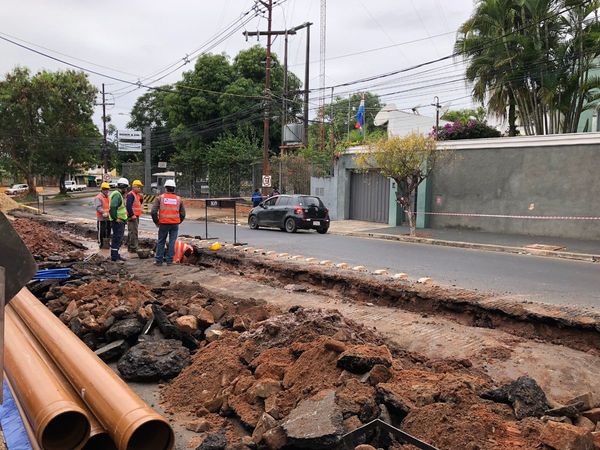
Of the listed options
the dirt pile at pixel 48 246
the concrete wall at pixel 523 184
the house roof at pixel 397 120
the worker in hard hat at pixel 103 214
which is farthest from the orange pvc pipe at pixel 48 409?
the house roof at pixel 397 120

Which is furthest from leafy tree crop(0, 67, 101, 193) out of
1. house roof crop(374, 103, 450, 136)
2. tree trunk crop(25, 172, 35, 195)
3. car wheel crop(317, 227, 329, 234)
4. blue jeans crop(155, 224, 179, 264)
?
blue jeans crop(155, 224, 179, 264)

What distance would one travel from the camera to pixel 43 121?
4800cm

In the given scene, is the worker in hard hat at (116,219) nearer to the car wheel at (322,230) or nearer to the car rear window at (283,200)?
the car rear window at (283,200)

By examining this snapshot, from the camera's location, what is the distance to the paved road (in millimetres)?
9016

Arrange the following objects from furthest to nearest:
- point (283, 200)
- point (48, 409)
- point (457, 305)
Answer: point (283, 200)
point (457, 305)
point (48, 409)

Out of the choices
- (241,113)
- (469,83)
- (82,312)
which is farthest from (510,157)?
(241,113)

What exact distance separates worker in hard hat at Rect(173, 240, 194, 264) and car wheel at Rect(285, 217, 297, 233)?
8.04m

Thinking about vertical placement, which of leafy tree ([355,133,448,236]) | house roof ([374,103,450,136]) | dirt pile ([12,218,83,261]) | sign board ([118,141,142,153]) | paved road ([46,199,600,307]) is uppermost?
house roof ([374,103,450,136])

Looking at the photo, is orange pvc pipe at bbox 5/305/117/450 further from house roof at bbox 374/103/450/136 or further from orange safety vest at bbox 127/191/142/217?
house roof at bbox 374/103/450/136

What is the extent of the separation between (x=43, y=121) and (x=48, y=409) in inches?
1999

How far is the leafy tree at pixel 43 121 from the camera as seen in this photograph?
4647 cm

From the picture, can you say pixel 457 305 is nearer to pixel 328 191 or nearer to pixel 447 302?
pixel 447 302

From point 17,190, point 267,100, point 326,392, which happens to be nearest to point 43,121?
point 17,190

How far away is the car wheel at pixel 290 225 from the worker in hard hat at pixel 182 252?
26.4 ft
